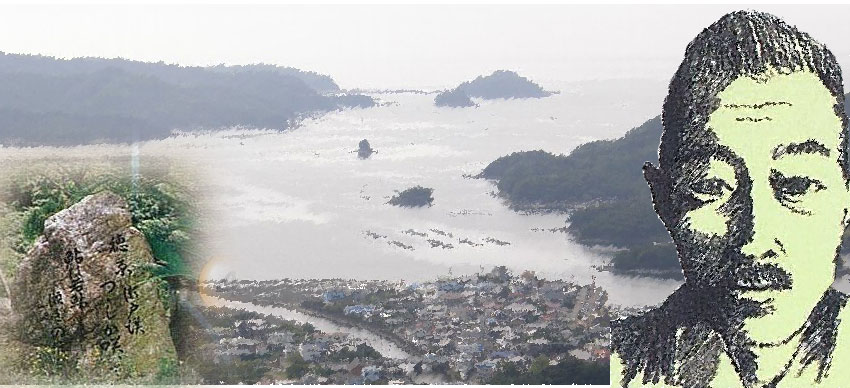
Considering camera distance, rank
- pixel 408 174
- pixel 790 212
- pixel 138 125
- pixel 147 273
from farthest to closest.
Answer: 1. pixel 408 174
2. pixel 138 125
3. pixel 147 273
4. pixel 790 212

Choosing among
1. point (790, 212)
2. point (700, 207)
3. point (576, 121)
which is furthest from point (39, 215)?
point (576, 121)

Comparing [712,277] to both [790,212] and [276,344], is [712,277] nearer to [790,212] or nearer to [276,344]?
[790,212]

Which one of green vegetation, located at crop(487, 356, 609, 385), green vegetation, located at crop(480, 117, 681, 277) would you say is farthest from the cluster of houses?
green vegetation, located at crop(480, 117, 681, 277)

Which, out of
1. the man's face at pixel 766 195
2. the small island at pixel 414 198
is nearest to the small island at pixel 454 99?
the small island at pixel 414 198

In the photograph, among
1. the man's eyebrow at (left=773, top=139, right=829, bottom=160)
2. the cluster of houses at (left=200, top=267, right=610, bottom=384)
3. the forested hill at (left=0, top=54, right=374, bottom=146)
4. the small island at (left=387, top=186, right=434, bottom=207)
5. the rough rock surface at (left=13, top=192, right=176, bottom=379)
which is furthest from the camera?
the small island at (left=387, top=186, right=434, bottom=207)

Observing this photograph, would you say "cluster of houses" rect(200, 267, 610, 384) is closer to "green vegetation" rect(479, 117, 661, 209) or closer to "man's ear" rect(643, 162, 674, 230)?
"green vegetation" rect(479, 117, 661, 209)

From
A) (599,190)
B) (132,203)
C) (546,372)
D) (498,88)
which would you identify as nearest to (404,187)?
(498,88)

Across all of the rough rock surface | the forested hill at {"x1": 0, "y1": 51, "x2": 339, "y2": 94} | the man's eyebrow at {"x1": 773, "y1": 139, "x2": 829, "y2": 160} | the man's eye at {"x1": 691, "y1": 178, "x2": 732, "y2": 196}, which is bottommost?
the rough rock surface
